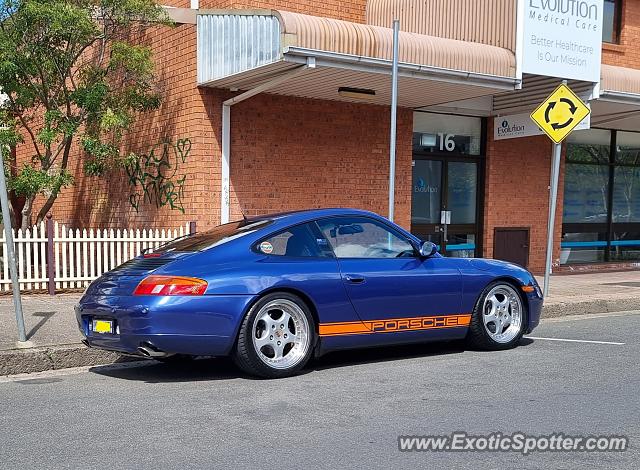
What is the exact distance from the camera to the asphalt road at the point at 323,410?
14.2 feet

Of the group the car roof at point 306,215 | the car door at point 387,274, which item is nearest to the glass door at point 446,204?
the car door at point 387,274

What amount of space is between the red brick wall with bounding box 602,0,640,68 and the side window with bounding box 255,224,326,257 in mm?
11596

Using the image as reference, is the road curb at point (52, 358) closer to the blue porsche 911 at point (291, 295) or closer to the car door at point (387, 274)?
the blue porsche 911 at point (291, 295)

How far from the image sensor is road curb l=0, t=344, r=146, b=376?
21.8 feet

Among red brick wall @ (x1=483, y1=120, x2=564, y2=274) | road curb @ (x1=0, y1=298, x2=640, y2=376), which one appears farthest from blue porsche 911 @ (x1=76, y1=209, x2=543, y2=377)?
red brick wall @ (x1=483, y1=120, x2=564, y2=274)

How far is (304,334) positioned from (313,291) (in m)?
0.38

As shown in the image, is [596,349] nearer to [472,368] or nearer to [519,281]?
[519,281]

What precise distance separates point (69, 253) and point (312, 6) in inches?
218

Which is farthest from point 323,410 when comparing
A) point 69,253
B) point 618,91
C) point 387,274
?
point 618,91

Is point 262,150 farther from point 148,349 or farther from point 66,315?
point 148,349

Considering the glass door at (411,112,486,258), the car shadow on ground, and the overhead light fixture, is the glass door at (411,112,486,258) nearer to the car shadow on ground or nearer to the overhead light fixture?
the overhead light fixture

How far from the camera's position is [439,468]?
418cm

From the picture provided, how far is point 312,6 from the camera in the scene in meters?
12.3

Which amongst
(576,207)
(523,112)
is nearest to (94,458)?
(523,112)
